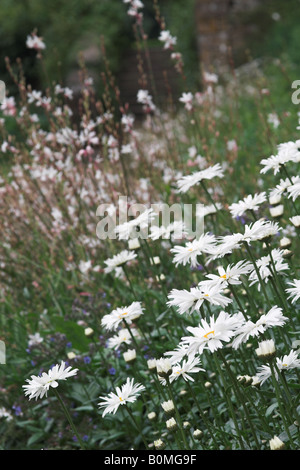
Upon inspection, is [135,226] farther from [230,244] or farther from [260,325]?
[260,325]

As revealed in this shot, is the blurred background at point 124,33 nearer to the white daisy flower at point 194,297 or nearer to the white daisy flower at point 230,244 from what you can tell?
the white daisy flower at point 230,244

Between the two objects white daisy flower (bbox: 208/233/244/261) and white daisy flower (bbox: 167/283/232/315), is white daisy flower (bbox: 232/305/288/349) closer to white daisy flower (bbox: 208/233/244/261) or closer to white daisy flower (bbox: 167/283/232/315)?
white daisy flower (bbox: 167/283/232/315)

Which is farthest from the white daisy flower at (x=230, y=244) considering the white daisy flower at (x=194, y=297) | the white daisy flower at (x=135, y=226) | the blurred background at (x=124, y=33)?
the blurred background at (x=124, y=33)

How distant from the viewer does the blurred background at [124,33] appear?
1027 cm

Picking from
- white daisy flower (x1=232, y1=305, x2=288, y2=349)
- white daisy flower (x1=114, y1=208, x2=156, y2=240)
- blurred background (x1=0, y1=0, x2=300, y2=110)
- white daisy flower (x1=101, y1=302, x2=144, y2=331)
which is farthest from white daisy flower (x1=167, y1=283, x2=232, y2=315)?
blurred background (x1=0, y1=0, x2=300, y2=110)

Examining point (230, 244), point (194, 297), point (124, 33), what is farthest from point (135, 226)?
point (124, 33)

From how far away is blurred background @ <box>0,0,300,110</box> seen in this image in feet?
33.7

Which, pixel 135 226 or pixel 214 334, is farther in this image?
pixel 135 226

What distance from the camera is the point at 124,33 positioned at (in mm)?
13547

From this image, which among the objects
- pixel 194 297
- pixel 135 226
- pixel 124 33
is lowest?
pixel 194 297

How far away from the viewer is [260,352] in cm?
136

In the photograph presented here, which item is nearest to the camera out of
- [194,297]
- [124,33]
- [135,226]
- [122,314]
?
[194,297]
